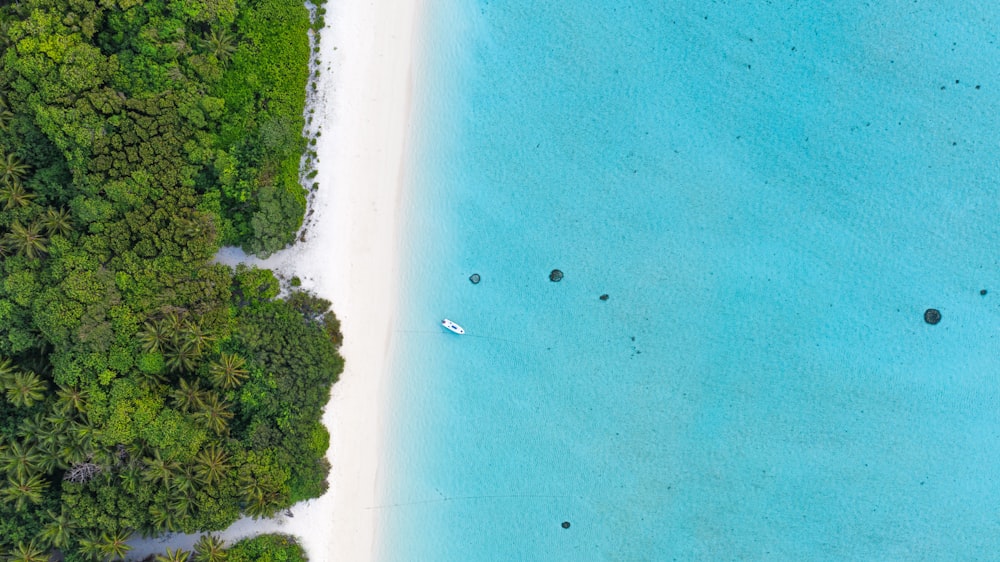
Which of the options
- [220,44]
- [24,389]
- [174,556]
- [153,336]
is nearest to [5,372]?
[24,389]

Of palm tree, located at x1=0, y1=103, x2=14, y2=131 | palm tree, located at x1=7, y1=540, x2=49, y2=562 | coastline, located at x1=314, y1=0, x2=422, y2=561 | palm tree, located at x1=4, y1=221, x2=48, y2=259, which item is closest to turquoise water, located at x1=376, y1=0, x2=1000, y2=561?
coastline, located at x1=314, y1=0, x2=422, y2=561

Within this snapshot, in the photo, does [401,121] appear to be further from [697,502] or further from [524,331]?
[697,502]

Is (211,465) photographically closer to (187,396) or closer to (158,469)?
(158,469)

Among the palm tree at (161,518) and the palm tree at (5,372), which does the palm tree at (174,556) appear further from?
the palm tree at (5,372)

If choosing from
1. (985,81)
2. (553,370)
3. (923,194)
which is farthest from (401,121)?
(985,81)

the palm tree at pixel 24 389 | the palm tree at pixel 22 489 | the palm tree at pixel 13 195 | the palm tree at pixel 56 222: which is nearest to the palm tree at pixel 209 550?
the palm tree at pixel 22 489

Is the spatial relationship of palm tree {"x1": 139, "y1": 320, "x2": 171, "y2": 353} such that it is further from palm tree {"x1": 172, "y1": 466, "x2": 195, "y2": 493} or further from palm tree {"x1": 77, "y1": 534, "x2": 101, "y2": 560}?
palm tree {"x1": 77, "y1": 534, "x2": 101, "y2": 560}

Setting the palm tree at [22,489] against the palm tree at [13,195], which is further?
the palm tree at [13,195]
